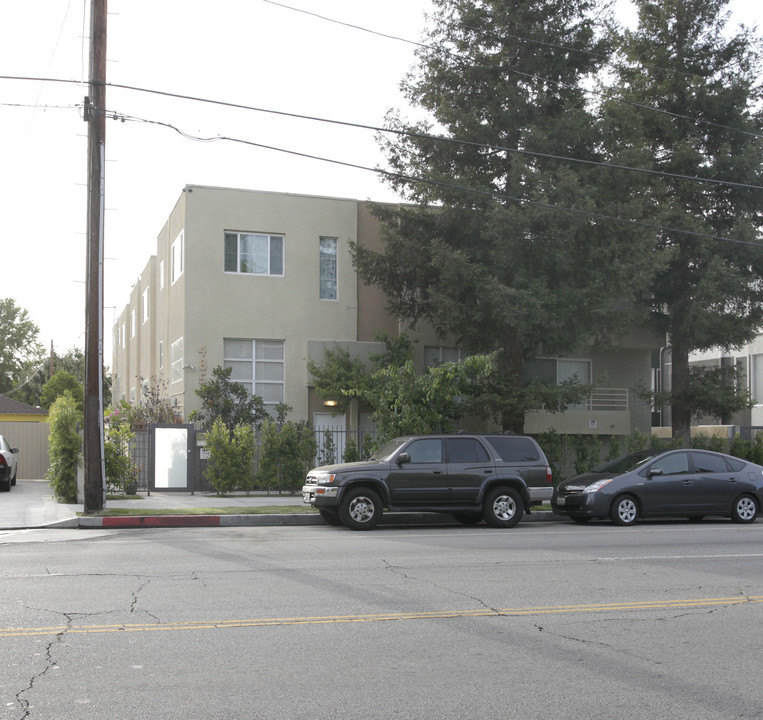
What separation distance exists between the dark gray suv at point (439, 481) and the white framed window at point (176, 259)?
492 inches

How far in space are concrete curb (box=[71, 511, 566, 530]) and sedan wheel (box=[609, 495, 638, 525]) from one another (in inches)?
124

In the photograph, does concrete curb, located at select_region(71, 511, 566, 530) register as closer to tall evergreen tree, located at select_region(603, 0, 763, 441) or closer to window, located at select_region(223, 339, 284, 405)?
window, located at select_region(223, 339, 284, 405)

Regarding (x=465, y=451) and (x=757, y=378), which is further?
(x=757, y=378)

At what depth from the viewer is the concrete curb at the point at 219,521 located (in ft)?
53.0

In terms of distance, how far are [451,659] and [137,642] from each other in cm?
243

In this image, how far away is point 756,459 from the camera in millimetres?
25703

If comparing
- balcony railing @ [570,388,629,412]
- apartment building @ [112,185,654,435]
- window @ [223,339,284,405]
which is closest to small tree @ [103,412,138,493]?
apartment building @ [112,185,654,435]

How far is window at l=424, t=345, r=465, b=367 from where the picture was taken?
27.8 meters

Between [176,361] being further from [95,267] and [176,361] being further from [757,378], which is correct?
[757,378]

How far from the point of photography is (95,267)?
1700 centimetres

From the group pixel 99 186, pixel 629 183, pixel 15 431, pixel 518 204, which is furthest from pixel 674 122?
pixel 15 431

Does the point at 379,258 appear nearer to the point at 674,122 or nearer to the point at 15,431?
the point at 674,122

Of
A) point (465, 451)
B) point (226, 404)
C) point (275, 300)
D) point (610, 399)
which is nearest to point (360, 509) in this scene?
point (465, 451)

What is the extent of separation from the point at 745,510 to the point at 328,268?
1422 centimetres
